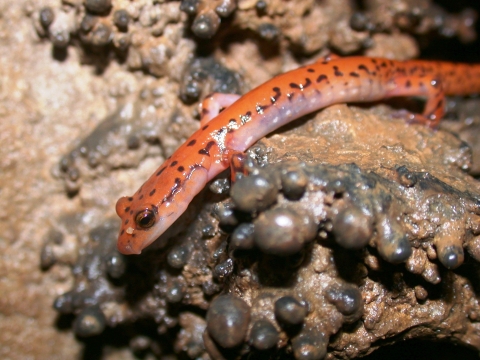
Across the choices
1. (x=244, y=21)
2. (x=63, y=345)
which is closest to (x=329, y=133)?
(x=244, y=21)

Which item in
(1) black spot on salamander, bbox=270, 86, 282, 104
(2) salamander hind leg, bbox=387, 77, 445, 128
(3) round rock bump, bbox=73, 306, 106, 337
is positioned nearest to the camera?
(1) black spot on salamander, bbox=270, 86, 282, 104

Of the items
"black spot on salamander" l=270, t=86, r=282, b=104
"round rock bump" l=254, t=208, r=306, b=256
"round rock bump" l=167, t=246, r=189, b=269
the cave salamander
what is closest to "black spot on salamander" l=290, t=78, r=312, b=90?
the cave salamander

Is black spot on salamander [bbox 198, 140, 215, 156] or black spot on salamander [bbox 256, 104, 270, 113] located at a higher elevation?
black spot on salamander [bbox 198, 140, 215, 156]

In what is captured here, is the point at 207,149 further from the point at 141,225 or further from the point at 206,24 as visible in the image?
the point at 206,24

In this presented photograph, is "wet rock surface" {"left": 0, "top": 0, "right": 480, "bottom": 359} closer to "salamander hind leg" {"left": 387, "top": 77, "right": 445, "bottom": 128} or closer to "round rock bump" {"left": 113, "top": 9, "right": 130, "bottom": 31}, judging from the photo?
"round rock bump" {"left": 113, "top": 9, "right": 130, "bottom": 31}

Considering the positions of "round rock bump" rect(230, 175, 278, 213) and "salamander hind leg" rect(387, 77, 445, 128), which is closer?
"round rock bump" rect(230, 175, 278, 213)

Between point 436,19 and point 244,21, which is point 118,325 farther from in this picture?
point 436,19

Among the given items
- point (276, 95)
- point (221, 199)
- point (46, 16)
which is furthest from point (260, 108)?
point (46, 16)
